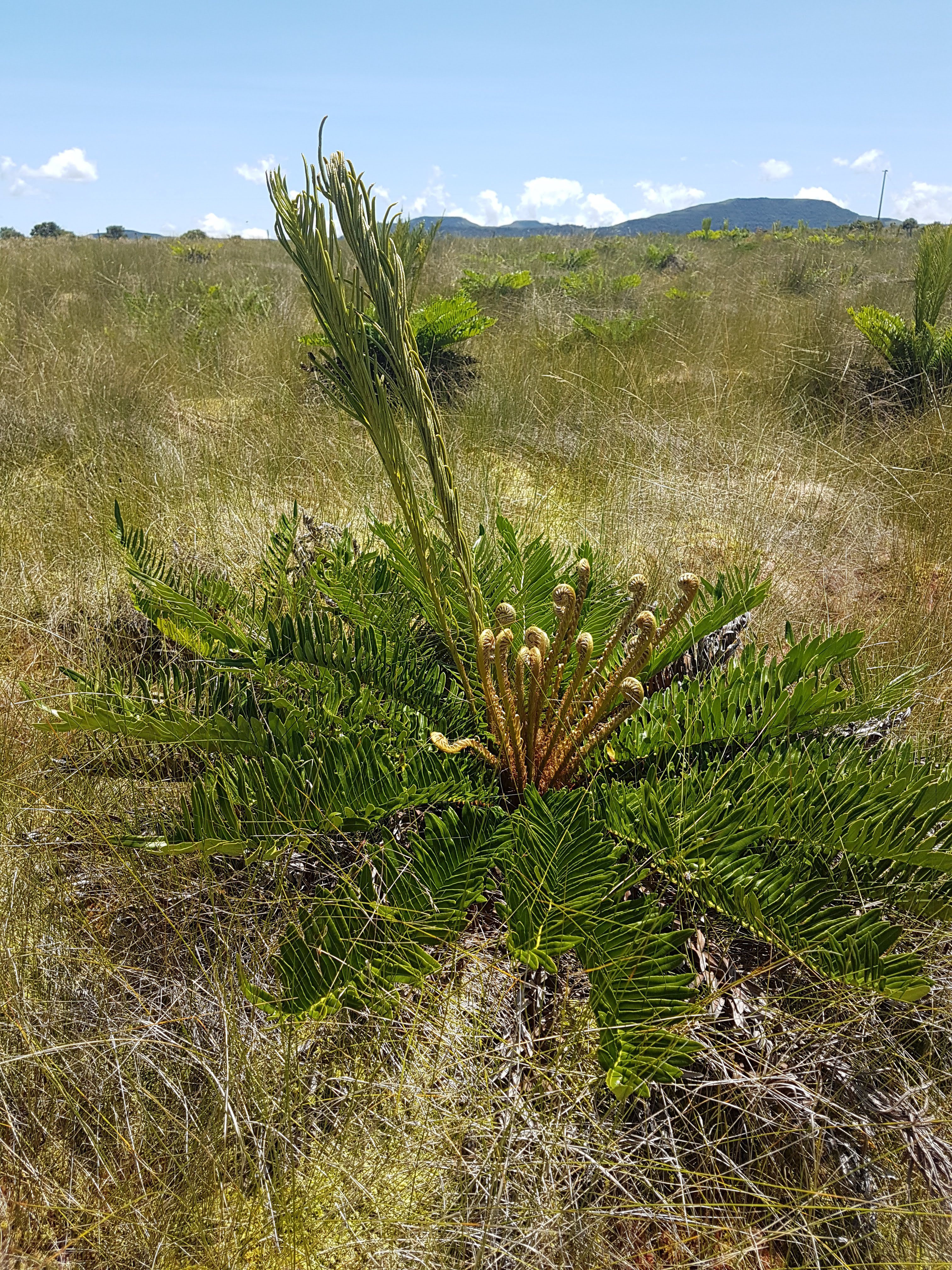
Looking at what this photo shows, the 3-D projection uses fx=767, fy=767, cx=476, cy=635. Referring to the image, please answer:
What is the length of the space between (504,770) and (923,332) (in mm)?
4619

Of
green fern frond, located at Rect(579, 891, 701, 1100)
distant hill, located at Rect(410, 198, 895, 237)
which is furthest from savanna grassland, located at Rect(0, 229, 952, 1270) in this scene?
Answer: distant hill, located at Rect(410, 198, 895, 237)

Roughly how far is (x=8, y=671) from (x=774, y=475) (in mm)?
3280

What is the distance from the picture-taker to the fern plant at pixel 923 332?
4.63 m

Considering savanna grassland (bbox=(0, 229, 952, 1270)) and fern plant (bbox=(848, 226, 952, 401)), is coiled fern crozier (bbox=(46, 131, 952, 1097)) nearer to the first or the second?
savanna grassland (bbox=(0, 229, 952, 1270))

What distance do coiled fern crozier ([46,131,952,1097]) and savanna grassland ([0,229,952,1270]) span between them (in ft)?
0.46

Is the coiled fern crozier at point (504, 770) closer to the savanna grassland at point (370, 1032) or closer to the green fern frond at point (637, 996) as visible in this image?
the green fern frond at point (637, 996)

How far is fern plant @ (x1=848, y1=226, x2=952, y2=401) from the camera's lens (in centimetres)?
463

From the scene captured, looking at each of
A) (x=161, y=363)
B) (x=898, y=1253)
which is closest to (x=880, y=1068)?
(x=898, y=1253)

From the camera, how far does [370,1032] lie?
4.16 ft

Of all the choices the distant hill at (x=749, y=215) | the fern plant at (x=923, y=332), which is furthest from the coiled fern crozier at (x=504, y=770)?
the distant hill at (x=749, y=215)

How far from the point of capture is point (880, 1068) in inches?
46.4

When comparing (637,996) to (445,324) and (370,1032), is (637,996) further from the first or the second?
(445,324)

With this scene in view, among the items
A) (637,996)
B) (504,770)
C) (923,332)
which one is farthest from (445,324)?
(637,996)

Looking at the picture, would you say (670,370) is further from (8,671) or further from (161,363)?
(8,671)
